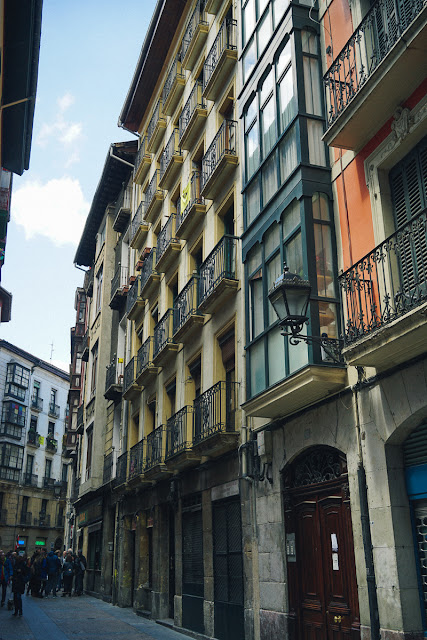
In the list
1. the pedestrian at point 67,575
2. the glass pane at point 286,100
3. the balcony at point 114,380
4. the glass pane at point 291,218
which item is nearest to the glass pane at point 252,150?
the glass pane at point 286,100

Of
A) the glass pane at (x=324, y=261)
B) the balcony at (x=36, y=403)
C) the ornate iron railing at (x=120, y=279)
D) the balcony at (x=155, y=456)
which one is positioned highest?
the balcony at (x=36, y=403)

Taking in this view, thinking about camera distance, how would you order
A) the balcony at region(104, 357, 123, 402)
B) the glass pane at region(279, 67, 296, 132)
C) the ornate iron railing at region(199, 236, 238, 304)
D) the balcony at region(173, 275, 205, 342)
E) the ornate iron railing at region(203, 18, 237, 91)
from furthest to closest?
1. the balcony at region(104, 357, 123, 402)
2. the ornate iron railing at region(203, 18, 237, 91)
3. the balcony at region(173, 275, 205, 342)
4. the ornate iron railing at region(199, 236, 238, 304)
5. the glass pane at region(279, 67, 296, 132)

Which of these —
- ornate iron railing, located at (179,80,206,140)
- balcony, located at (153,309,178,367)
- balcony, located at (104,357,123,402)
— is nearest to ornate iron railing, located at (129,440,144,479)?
balcony, located at (153,309,178,367)

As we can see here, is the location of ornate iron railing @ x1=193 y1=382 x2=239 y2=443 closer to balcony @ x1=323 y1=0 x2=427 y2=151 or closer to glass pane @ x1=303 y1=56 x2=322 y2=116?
glass pane @ x1=303 y1=56 x2=322 y2=116

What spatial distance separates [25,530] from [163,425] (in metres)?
41.0

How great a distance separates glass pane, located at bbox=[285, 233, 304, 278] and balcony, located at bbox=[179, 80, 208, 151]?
A: 8590mm

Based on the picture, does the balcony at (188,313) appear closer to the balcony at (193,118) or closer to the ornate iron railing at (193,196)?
the ornate iron railing at (193,196)

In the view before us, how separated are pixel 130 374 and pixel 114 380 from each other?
10.1ft

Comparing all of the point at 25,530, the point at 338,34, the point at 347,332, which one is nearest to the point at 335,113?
the point at 338,34

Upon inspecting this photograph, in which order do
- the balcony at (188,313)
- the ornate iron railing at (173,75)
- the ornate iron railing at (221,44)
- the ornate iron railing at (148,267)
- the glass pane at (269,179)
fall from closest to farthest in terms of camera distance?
1. the glass pane at (269,179)
2. the balcony at (188,313)
3. the ornate iron railing at (221,44)
4. the ornate iron railing at (148,267)
5. the ornate iron railing at (173,75)

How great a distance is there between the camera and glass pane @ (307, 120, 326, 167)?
10.6 m

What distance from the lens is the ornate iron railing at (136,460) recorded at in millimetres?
18752

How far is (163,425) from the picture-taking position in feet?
56.0

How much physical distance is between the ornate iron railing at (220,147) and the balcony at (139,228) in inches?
264
